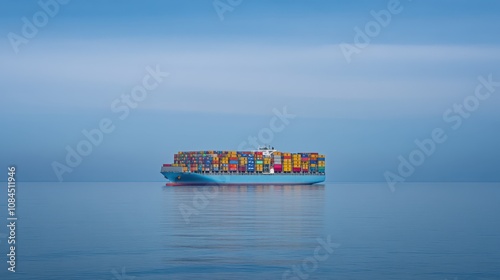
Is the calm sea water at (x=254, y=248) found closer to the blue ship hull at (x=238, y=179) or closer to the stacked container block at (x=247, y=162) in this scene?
the blue ship hull at (x=238, y=179)

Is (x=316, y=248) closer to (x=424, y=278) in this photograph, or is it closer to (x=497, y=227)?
(x=424, y=278)

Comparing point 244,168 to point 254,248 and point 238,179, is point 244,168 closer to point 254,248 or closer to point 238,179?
point 238,179

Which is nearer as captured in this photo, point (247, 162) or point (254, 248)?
point (254, 248)

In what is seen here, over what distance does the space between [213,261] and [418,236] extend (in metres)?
12.1

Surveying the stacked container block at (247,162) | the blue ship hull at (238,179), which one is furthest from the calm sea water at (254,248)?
the stacked container block at (247,162)

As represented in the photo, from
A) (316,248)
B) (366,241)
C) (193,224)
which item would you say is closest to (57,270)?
(316,248)

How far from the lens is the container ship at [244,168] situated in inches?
5138

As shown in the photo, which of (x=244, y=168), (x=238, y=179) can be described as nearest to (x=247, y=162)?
(x=244, y=168)

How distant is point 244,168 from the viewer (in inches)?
5354

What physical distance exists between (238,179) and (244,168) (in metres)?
3.97

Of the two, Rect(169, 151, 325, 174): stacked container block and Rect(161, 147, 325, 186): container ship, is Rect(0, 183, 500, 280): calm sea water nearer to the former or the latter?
Rect(161, 147, 325, 186): container ship

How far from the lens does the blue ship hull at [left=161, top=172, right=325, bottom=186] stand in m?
129

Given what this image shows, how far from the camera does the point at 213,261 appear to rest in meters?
24.7

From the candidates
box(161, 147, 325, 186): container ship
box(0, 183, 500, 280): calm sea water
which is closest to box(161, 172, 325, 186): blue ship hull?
box(161, 147, 325, 186): container ship
